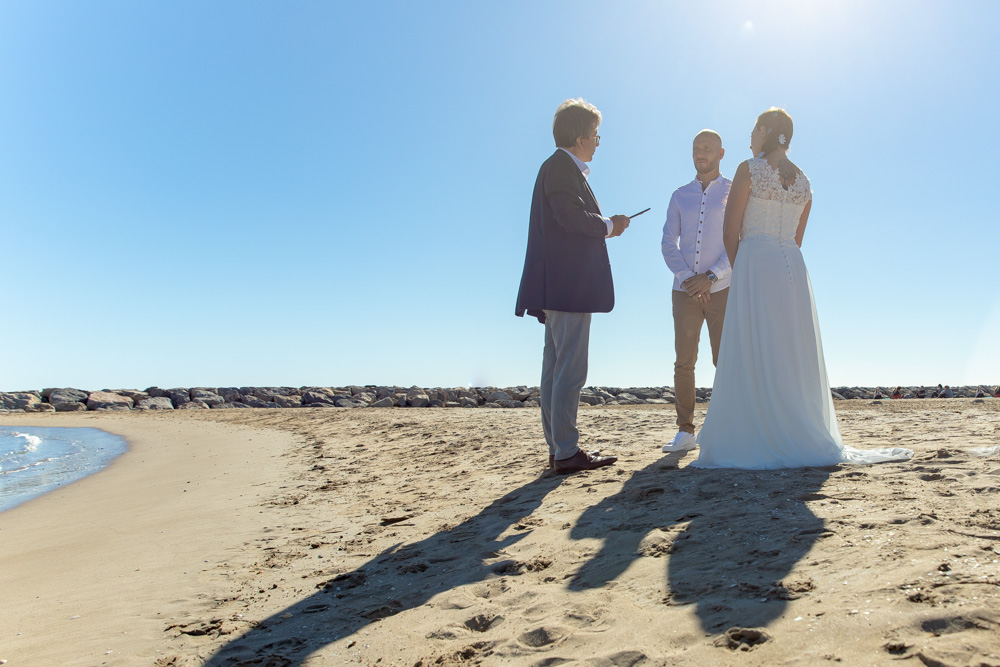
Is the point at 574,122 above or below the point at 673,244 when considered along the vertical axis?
above

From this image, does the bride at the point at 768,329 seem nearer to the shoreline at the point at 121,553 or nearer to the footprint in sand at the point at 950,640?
the footprint in sand at the point at 950,640

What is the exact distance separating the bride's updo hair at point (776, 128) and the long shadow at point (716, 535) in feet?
6.40

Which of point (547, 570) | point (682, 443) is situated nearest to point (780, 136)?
point (682, 443)

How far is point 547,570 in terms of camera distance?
2.42m

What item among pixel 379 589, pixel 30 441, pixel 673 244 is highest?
pixel 673 244

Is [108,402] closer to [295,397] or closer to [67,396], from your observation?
[67,396]

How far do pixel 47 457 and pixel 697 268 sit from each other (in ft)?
32.2

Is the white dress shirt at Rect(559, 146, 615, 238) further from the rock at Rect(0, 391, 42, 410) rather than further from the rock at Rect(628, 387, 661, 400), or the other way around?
the rock at Rect(0, 391, 42, 410)

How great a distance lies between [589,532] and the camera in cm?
273

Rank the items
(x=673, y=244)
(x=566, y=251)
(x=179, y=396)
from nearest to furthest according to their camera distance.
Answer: (x=566, y=251) → (x=673, y=244) → (x=179, y=396)

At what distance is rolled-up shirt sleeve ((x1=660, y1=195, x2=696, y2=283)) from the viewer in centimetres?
452

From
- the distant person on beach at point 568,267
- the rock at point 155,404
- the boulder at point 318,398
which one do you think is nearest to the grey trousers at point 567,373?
the distant person on beach at point 568,267

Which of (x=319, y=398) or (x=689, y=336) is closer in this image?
(x=689, y=336)

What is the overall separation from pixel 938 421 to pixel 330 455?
5757 mm
